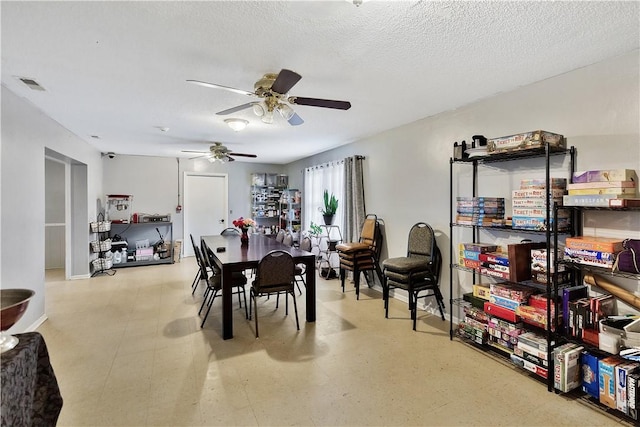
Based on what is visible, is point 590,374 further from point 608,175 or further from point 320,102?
point 320,102

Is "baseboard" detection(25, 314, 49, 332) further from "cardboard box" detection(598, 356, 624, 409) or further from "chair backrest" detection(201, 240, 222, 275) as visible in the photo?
"cardboard box" detection(598, 356, 624, 409)

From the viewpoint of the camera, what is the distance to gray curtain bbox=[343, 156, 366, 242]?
16.1ft

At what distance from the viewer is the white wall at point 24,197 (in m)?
2.75

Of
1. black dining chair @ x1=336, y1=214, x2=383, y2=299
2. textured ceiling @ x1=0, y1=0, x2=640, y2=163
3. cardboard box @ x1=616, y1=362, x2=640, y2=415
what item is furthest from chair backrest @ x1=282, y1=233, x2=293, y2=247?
cardboard box @ x1=616, y1=362, x2=640, y2=415

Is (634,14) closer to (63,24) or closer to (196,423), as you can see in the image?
(63,24)

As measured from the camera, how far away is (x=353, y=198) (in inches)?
197

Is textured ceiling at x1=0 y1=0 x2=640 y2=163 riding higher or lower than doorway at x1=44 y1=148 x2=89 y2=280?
higher

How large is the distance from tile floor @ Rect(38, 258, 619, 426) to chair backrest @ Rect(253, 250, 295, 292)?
488 millimetres

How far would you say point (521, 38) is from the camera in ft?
6.40

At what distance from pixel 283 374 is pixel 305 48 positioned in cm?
238

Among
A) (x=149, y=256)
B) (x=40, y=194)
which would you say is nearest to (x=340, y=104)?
(x=40, y=194)

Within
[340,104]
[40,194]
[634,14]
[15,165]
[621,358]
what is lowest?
[621,358]

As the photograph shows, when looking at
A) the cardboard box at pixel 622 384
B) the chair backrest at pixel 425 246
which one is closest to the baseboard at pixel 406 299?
the chair backrest at pixel 425 246

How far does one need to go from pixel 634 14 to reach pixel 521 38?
524 mm
